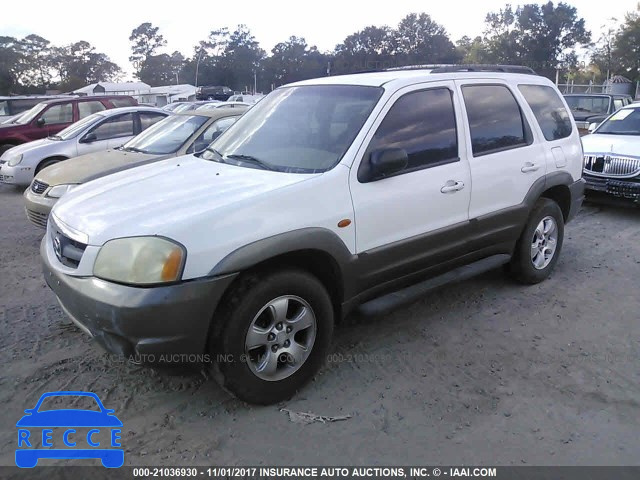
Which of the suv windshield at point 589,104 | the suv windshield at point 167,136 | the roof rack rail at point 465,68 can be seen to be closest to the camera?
the roof rack rail at point 465,68

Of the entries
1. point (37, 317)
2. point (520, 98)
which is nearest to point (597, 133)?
point (520, 98)

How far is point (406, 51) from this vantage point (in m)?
83.2

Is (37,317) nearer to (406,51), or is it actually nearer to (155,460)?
(155,460)

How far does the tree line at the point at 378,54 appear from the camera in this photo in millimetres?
70250

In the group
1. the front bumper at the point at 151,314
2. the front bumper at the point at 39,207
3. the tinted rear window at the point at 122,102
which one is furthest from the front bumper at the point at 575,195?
the tinted rear window at the point at 122,102

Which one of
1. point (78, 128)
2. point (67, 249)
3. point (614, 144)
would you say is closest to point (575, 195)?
point (614, 144)

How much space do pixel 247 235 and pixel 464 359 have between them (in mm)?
1807

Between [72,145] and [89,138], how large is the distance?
319mm

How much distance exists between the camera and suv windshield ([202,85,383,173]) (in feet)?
11.4

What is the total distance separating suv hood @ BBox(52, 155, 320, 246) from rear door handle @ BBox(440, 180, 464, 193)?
3.59 ft

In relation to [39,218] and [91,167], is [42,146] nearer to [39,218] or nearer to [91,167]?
[91,167]

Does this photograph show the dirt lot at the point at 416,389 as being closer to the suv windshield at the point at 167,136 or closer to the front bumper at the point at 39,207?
the front bumper at the point at 39,207

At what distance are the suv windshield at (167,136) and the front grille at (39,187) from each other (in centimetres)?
125

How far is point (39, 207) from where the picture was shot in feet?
20.4
